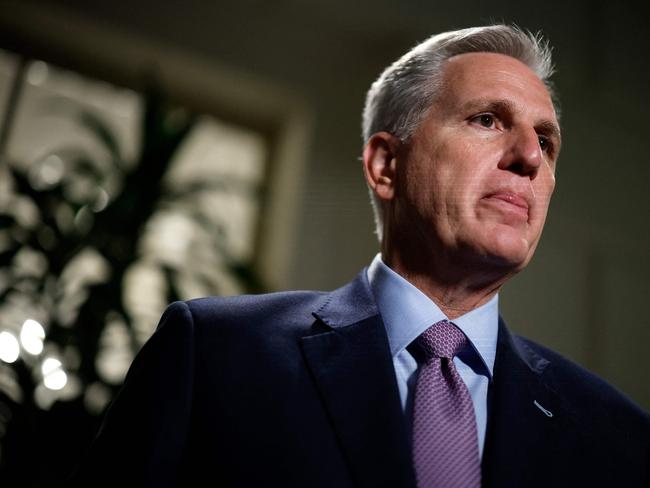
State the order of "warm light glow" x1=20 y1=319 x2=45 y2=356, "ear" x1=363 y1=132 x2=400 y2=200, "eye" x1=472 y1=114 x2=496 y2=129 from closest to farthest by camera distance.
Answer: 1. "eye" x1=472 y1=114 x2=496 y2=129
2. "ear" x1=363 y1=132 x2=400 y2=200
3. "warm light glow" x1=20 y1=319 x2=45 y2=356

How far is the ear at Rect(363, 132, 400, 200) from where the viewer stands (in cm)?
105

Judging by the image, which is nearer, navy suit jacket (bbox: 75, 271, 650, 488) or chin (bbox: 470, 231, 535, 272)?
navy suit jacket (bbox: 75, 271, 650, 488)

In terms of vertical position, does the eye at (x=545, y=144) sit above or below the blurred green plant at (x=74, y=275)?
above

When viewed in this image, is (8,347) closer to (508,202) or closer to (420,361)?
(420,361)

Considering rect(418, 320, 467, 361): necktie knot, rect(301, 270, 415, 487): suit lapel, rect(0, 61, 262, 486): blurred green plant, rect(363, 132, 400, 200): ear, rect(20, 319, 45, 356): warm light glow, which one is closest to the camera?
rect(301, 270, 415, 487): suit lapel

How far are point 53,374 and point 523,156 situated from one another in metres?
1.30

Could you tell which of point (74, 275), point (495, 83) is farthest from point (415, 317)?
point (74, 275)

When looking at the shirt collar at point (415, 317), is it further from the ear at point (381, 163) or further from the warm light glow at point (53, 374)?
the warm light glow at point (53, 374)

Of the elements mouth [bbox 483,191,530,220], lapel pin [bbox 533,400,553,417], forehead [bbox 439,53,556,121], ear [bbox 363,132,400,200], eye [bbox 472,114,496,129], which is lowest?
lapel pin [bbox 533,400,553,417]

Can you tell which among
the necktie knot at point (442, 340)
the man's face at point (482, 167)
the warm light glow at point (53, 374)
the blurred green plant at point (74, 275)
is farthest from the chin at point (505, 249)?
the warm light glow at point (53, 374)

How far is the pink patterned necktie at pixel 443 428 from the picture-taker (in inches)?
29.6

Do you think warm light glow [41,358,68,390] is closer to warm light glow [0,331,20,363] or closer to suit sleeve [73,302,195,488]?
warm light glow [0,331,20,363]

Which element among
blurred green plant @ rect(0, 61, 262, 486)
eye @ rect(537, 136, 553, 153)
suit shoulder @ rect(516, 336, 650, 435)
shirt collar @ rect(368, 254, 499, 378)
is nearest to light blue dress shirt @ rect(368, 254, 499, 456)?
shirt collar @ rect(368, 254, 499, 378)

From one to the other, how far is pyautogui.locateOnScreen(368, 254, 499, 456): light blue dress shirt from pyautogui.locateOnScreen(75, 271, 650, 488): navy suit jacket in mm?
18
